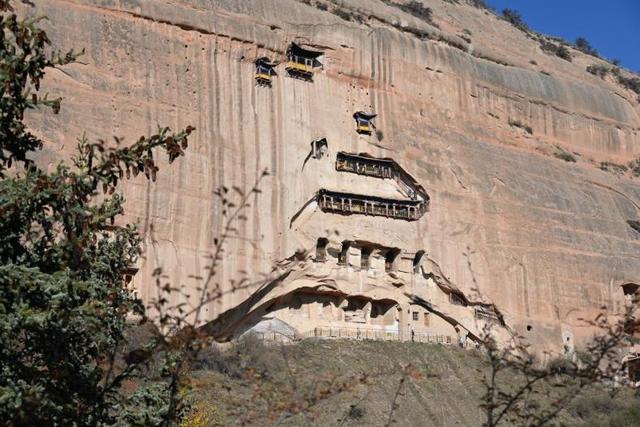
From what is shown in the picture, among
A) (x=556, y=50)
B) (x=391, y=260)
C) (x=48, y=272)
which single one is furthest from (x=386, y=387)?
(x=556, y=50)

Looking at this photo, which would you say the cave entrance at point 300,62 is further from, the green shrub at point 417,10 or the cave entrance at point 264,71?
the green shrub at point 417,10

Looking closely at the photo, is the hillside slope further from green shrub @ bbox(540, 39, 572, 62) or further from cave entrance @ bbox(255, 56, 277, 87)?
green shrub @ bbox(540, 39, 572, 62)

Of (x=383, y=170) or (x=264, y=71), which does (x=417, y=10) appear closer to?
(x=383, y=170)

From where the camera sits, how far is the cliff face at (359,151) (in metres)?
33.1

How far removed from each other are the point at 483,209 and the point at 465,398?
9.79 metres

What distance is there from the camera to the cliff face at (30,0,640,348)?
108 feet

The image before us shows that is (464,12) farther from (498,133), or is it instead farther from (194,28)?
(194,28)

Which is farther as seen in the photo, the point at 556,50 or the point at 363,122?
the point at 556,50

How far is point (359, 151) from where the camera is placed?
38.8m

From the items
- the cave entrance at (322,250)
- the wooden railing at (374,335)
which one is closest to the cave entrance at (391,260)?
the wooden railing at (374,335)

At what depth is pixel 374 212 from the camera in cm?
3878

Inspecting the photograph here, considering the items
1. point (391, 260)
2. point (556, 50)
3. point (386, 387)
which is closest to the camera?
point (386, 387)

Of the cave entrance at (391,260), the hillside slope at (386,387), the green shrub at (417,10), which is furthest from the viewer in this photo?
the green shrub at (417,10)

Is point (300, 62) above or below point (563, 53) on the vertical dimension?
below
